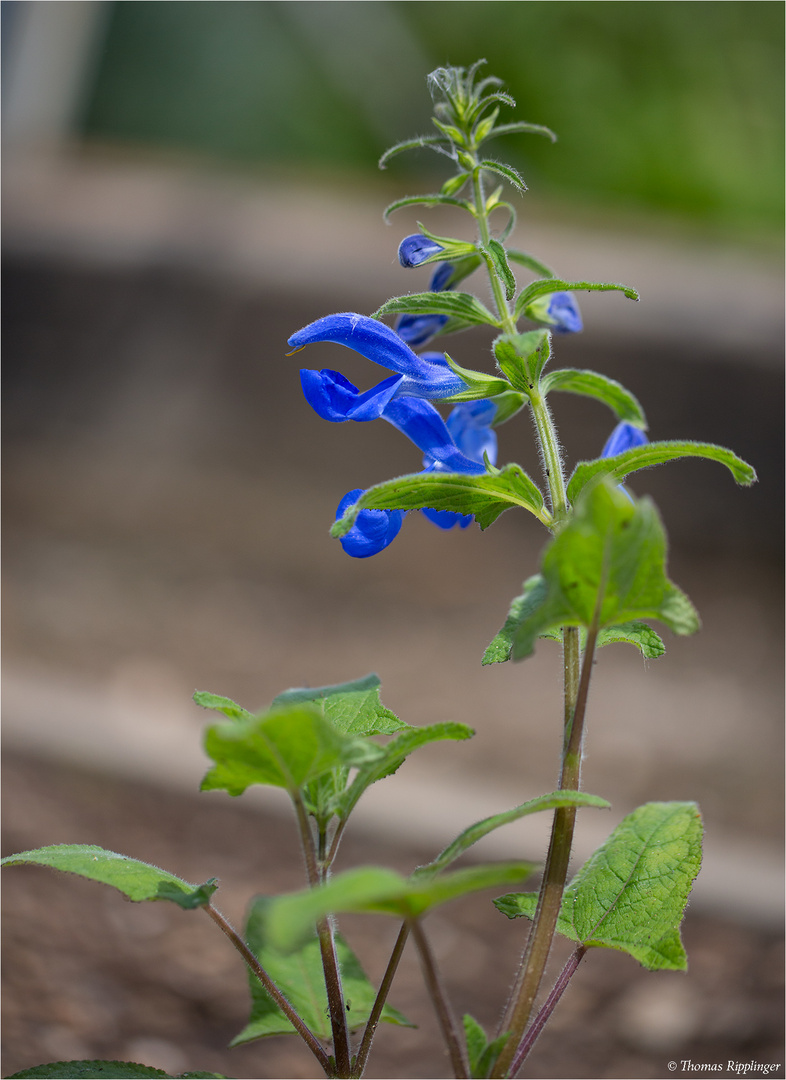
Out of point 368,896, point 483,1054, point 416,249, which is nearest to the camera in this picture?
point 368,896

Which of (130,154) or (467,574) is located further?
(130,154)

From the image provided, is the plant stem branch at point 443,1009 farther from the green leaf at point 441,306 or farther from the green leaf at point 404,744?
the green leaf at point 441,306

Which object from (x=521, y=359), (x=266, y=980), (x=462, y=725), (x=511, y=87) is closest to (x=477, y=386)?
(x=521, y=359)

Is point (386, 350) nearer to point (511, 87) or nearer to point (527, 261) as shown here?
point (527, 261)

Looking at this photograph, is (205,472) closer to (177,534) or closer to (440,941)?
(177,534)

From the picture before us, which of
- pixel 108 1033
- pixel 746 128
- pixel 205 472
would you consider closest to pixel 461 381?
pixel 108 1033

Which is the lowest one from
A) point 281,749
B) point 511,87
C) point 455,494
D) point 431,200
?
point 281,749
